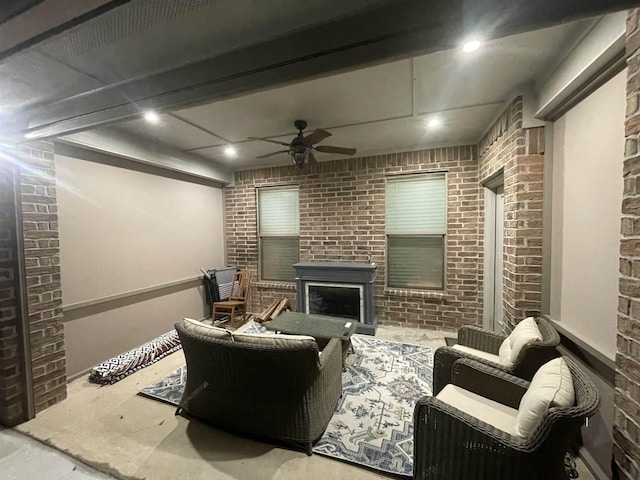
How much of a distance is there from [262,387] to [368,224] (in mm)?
2793

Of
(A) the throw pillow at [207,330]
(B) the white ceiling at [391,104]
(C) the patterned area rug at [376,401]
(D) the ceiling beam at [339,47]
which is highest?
(B) the white ceiling at [391,104]

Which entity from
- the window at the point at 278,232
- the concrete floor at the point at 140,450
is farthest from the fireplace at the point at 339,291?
the concrete floor at the point at 140,450

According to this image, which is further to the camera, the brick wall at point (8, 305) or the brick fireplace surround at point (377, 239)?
the brick wall at point (8, 305)

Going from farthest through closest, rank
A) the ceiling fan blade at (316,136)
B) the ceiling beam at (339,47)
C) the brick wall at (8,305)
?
1. the ceiling fan blade at (316,136)
2. the brick wall at (8,305)
3. the ceiling beam at (339,47)

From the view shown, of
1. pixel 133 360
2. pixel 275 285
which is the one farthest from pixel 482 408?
pixel 275 285

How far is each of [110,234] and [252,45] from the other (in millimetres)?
2860

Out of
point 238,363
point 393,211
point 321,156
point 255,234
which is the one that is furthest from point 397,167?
point 238,363

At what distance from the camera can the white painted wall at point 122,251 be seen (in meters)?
2.56

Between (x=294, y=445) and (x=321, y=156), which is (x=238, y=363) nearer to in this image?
(x=294, y=445)

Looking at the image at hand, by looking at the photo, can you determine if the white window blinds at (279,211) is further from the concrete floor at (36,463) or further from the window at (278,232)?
the concrete floor at (36,463)

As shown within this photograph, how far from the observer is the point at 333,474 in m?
1.53

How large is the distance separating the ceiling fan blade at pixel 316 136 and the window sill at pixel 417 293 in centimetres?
241

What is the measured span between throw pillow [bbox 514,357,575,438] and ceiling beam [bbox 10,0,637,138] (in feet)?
4.69

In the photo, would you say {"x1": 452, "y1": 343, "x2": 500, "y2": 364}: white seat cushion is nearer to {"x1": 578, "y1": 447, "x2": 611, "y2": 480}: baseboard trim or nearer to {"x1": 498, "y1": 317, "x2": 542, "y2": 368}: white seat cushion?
{"x1": 498, "y1": 317, "x2": 542, "y2": 368}: white seat cushion
